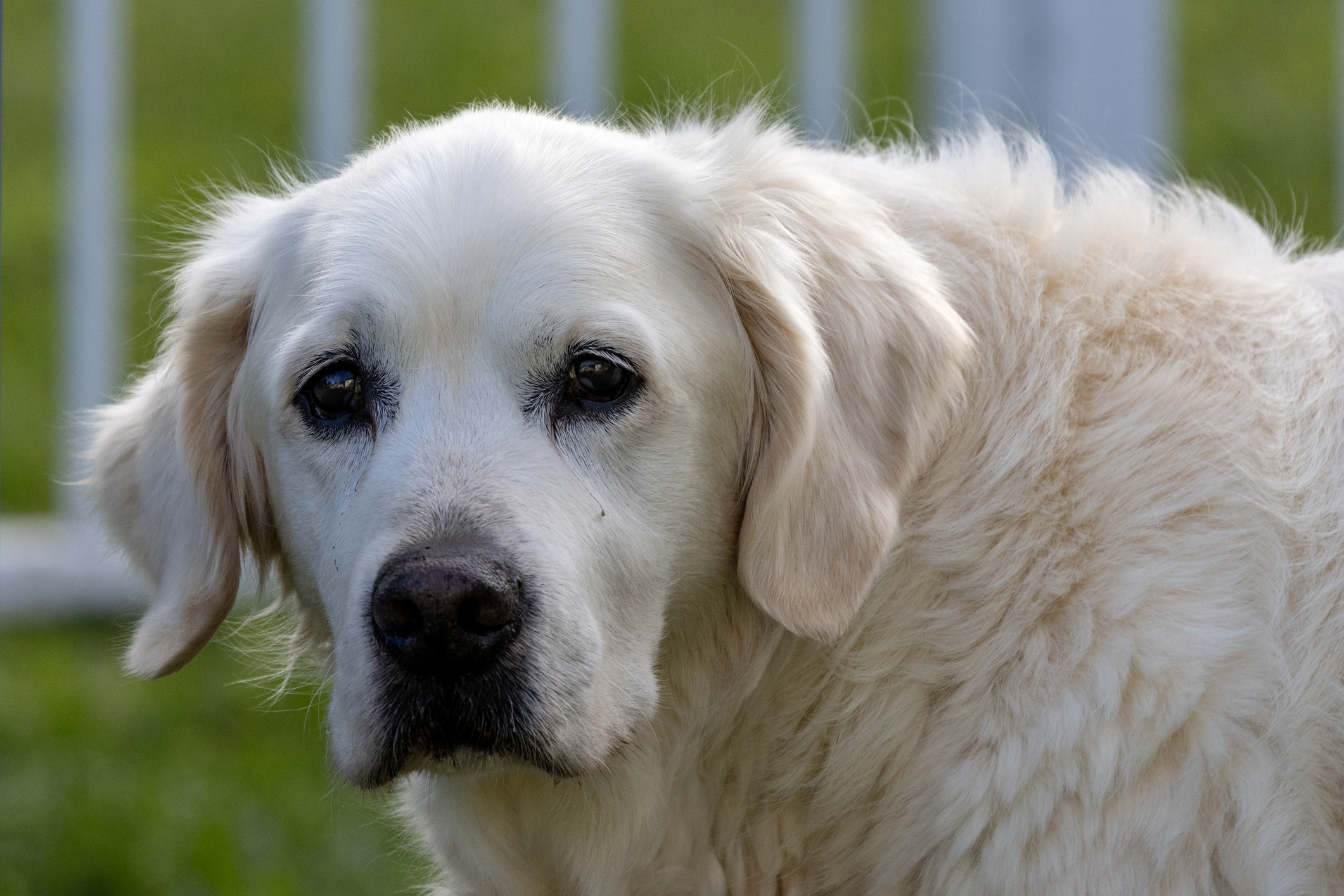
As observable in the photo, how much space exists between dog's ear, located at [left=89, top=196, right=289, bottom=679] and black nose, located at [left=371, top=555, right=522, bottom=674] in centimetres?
65

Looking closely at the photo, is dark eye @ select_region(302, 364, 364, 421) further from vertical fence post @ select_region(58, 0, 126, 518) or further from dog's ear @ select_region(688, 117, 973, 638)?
vertical fence post @ select_region(58, 0, 126, 518)

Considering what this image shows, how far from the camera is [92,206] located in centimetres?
529

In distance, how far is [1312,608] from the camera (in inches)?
80.3

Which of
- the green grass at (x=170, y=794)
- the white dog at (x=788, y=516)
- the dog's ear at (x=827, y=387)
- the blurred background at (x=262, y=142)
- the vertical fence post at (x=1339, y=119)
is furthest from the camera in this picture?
the vertical fence post at (x=1339, y=119)

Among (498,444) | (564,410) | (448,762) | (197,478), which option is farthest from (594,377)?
(197,478)

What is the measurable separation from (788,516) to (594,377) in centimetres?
36

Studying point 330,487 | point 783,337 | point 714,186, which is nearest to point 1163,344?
point 783,337

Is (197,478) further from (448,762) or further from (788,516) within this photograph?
(788,516)

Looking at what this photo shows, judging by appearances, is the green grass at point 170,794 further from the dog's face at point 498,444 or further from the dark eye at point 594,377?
the dark eye at point 594,377

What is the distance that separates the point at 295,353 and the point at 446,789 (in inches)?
31.1

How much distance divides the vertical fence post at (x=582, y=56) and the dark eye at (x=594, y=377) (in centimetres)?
323

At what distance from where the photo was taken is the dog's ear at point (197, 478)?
2461 mm

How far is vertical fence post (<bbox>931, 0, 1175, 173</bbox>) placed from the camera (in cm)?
456

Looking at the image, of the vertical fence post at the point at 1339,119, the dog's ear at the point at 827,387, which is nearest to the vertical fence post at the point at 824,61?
the vertical fence post at the point at 1339,119
